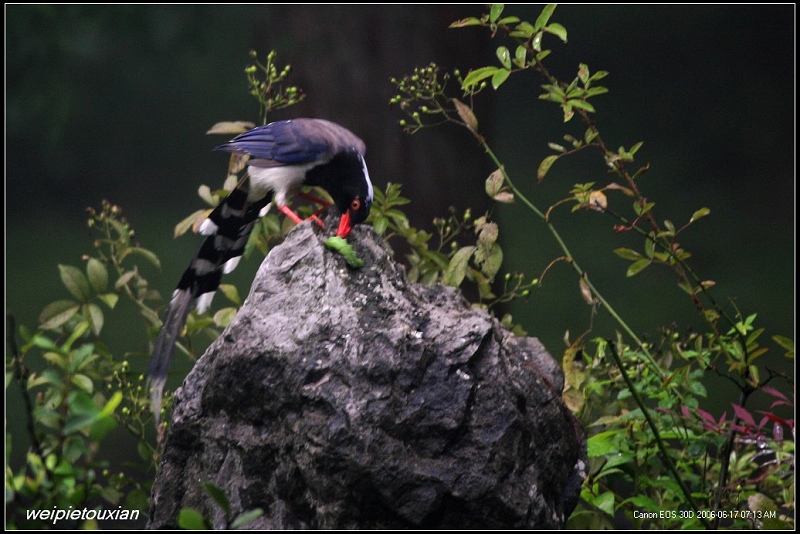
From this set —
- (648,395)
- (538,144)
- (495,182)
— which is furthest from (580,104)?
(538,144)

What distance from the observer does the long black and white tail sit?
6.35 feet

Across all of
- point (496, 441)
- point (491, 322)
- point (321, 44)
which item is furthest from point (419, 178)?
point (496, 441)

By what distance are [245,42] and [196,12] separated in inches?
16.7

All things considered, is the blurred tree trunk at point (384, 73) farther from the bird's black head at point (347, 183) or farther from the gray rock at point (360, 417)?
the gray rock at point (360, 417)

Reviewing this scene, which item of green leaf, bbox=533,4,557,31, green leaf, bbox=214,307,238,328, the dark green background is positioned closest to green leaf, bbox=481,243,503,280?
green leaf, bbox=533,4,557,31

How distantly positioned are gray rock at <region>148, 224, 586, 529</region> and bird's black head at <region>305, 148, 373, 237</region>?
188mm

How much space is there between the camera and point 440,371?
4.72 feet

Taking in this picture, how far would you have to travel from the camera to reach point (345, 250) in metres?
1.56

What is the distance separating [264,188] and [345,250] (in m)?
0.52

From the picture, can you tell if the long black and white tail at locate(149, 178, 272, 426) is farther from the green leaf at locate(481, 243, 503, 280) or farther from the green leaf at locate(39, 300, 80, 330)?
the green leaf at locate(481, 243, 503, 280)

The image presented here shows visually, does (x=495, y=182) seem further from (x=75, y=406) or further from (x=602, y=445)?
(x=75, y=406)

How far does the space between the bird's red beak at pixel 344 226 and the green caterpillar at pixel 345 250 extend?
0.22ft

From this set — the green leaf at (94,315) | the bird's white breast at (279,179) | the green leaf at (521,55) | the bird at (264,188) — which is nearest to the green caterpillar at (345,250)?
the bird at (264,188)

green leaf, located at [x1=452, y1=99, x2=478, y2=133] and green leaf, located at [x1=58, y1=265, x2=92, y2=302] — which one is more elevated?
green leaf, located at [x1=452, y1=99, x2=478, y2=133]
